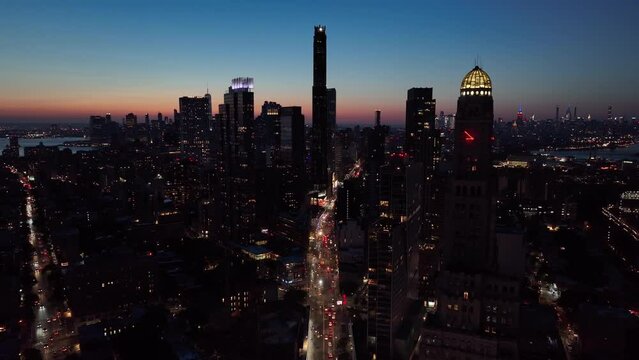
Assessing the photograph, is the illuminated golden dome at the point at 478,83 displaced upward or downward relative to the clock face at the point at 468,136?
upward

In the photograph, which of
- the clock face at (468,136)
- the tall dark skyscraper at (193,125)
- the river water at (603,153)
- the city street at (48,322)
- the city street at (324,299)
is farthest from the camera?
the tall dark skyscraper at (193,125)

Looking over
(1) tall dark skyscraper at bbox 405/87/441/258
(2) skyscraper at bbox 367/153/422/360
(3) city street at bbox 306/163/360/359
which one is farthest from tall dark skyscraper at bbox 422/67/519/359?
(1) tall dark skyscraper at bbox 405/87/441/258

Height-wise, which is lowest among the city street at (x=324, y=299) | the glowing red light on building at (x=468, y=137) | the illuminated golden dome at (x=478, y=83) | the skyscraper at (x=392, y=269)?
the city street at (x=324, y=299)

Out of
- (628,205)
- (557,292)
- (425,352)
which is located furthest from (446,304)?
(628,205)

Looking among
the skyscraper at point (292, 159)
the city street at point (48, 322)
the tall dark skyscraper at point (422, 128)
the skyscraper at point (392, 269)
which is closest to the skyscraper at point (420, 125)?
the tall dark skyscraper at point (422, 128)

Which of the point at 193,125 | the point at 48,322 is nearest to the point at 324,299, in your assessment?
the point at 48,322

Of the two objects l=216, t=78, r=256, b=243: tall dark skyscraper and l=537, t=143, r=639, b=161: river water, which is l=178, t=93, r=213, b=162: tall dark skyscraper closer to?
l=216, t=78, r=256, b=243: tall dark skyscraper

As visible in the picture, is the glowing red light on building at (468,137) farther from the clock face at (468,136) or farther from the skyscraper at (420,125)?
the skyscraper at (420,125)

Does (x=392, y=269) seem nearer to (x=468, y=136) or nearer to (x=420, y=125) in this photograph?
(x=468, y=136)
